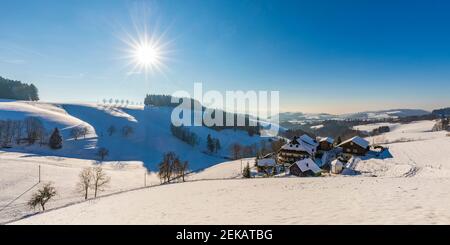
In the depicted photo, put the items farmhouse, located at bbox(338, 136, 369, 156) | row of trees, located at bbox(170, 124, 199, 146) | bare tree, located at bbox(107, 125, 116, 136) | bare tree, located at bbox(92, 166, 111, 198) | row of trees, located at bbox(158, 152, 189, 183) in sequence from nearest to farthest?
1. bare tree, located at bbox(92, 166, 111, 198)
2. farmhouse, located at bbox(338, 136, 369, 156)
3. row of trees, located at bbox(158, 152, 189, 183)
4. bare tree, located at bbox(107, 125, 116, 136)
5. row of trees, located at bbox(170, 124, 199, 146)

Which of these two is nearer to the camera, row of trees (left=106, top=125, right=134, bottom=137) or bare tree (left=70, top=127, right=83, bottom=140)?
bare tree (left=70, top=127, right=83, bottom=140)

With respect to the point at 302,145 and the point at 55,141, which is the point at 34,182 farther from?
the point at 302,145

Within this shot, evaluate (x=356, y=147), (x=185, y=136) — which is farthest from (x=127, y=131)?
(x=356, y=147)

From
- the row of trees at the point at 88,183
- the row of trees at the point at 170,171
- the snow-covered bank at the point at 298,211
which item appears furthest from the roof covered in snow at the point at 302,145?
the snow-covered bank at the point at 298,211

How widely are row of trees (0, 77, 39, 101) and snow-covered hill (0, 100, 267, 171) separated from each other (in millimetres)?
31185

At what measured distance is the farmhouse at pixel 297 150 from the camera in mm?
73062

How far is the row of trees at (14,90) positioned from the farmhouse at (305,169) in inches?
8994

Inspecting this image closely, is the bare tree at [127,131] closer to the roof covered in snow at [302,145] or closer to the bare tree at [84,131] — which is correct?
the bare tree at [84,131]

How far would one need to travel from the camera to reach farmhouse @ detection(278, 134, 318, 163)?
7306 cm

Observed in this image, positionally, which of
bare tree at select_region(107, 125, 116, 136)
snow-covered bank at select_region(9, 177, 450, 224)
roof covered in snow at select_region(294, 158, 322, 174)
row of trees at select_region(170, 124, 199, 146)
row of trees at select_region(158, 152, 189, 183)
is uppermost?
snow-covered bank at select_region(9, 177, 450, 224)

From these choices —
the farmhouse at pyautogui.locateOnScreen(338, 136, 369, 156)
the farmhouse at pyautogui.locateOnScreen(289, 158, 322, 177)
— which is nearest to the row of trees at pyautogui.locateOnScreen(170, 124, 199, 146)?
the farmhouse at pyautogui.locateOnScreen(338, 136, 369, 156)

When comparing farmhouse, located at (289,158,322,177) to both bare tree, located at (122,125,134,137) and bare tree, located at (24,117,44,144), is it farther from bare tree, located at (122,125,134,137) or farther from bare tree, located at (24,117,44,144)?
bare tree, located at (122,125,134,137)

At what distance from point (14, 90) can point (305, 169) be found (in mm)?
232551
